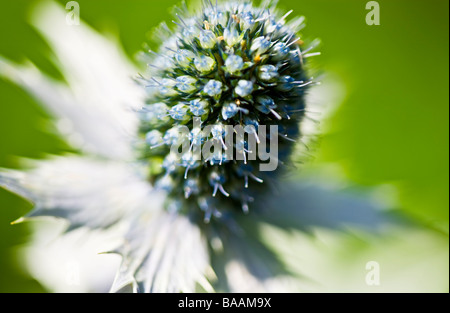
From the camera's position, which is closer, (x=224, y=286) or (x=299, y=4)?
(x=224, y=286)

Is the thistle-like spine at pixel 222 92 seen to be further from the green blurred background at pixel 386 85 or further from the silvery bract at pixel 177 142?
the green blurred background at pixel 386 85

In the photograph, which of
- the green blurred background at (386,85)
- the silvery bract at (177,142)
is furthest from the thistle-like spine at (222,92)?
the green blurred background at (386,85)

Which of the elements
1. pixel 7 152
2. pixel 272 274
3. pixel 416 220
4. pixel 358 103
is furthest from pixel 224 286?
pixel 358 103

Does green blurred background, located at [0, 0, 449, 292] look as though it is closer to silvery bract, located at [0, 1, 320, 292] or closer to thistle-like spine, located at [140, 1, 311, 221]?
silvery bract, located at [0, 1, 320, 292]

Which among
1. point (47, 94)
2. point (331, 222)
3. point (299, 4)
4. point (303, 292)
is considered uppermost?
point (299, 4)

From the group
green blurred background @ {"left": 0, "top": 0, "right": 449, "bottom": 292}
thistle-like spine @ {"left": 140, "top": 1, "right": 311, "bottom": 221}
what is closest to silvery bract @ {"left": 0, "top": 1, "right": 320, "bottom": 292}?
thistle-like spine @ {"left": 140, "top": 1, "right": 311, "bottom": 221}

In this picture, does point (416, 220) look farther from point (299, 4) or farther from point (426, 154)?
point (299, 4)

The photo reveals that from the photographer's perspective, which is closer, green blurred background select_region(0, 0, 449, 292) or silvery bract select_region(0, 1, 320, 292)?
silvery bract select_region(0, 1, 320, 292)
